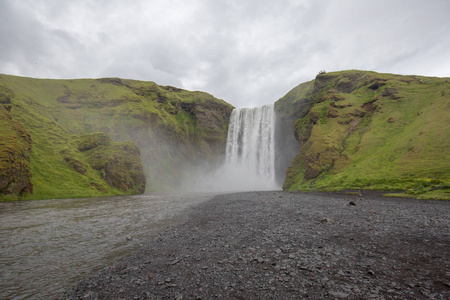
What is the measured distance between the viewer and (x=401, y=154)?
2933 centimetres

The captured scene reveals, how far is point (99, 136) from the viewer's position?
Answer: 149ft

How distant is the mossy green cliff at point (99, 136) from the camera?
29.3 metres

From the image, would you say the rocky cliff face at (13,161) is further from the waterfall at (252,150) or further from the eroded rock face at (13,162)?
the waterfall at (252,150)

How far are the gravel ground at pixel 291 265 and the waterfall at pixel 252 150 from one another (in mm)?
57316

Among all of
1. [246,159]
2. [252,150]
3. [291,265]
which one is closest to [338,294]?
[291,265]

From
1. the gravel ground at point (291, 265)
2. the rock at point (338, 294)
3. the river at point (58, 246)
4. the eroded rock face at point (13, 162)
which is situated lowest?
the river at point (58, 246)

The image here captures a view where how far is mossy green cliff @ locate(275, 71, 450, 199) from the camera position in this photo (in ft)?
82.5

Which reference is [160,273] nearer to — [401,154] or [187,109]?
[401,154]

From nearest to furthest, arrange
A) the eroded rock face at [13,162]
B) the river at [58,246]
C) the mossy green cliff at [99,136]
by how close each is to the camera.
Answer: the river at [58,246], the eroded rock face at [13,162], the mossy green cliff at [99,136]

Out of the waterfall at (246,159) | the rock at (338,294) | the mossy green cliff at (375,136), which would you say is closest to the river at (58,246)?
the rock at (338,294)

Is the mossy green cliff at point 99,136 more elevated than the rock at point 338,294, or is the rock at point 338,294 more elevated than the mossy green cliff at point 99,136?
the mossy green cliff at point 99,136

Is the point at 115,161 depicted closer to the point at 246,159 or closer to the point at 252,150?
A: the point at 246,159

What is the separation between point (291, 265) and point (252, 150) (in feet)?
224

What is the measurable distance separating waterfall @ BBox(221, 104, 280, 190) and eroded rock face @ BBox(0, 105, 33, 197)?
183 feet
